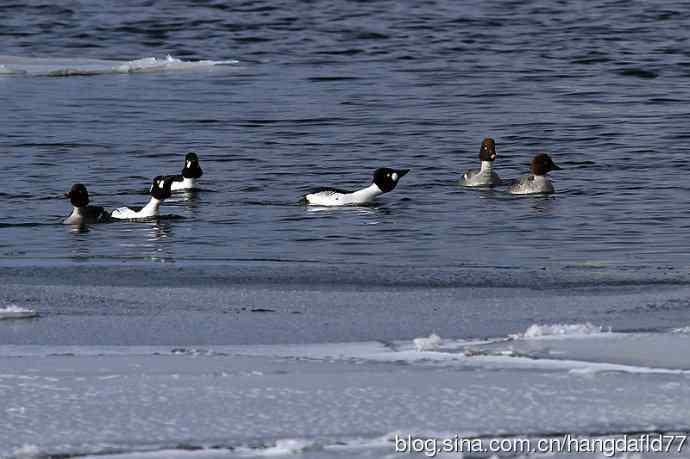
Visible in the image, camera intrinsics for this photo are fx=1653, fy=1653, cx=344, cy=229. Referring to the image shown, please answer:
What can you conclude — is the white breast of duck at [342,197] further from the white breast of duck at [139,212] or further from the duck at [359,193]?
the white breast of duck at [139,212]

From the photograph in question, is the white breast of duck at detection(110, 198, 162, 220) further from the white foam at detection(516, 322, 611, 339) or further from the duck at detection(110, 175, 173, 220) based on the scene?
the white foam at detection(516, 322, 611, 339)

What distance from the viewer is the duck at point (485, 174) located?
18.2m

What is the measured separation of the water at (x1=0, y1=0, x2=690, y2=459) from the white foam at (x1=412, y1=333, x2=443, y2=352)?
3cm

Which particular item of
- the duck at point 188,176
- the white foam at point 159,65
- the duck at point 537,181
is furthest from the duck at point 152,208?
the white foam at point 159,65

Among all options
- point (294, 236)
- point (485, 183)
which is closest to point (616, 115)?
point (485, 183)

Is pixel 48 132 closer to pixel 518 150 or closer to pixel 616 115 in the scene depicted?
pixel 518 150

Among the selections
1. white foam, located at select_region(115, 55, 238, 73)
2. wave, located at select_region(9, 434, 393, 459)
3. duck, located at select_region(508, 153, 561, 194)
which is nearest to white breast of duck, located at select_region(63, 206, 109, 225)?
duck, located at select_region(508, 153, 561, 194)

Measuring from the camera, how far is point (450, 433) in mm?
6840

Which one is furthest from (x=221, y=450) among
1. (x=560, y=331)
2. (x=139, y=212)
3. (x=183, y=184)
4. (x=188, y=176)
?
(x=188, y=176)

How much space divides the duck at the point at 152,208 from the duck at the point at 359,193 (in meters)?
1.52

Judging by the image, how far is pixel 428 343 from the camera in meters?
8.52

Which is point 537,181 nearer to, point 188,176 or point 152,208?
point 188,176

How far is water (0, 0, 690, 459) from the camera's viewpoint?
23.8 feet

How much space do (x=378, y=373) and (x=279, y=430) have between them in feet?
3.64
